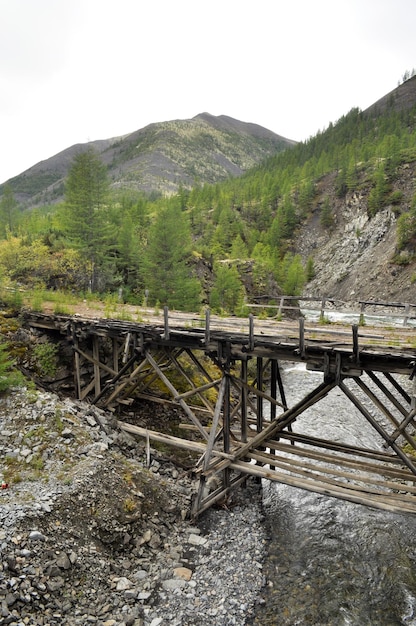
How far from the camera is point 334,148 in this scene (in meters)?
117

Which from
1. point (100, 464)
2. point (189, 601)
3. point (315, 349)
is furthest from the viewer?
point (100, 464)

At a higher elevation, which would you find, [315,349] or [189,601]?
[315,349]

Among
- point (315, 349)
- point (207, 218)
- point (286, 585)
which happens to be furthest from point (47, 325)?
point (207, 218)

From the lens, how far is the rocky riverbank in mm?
7211

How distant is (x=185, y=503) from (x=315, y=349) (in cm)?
602

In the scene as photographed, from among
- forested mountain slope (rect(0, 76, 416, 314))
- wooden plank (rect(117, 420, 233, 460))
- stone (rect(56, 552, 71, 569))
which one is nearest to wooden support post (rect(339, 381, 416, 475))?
wooden plank (rect(117, 420, 233, 460))

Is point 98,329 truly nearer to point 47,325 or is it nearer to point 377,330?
point 47,325

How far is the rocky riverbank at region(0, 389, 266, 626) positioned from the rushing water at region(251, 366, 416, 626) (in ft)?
1.85

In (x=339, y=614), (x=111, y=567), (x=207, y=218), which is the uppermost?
(x=207, y=218)

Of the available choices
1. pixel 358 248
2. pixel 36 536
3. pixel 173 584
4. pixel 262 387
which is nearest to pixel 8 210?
pixel 262 387

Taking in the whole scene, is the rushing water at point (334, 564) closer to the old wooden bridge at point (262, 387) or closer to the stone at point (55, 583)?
the old wooden bridge at point (262, 387)

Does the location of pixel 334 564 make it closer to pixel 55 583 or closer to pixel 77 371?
pixel 55 583

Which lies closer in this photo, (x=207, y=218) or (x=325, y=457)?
(x=325, y=457)

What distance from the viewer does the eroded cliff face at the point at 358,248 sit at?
57250mm
